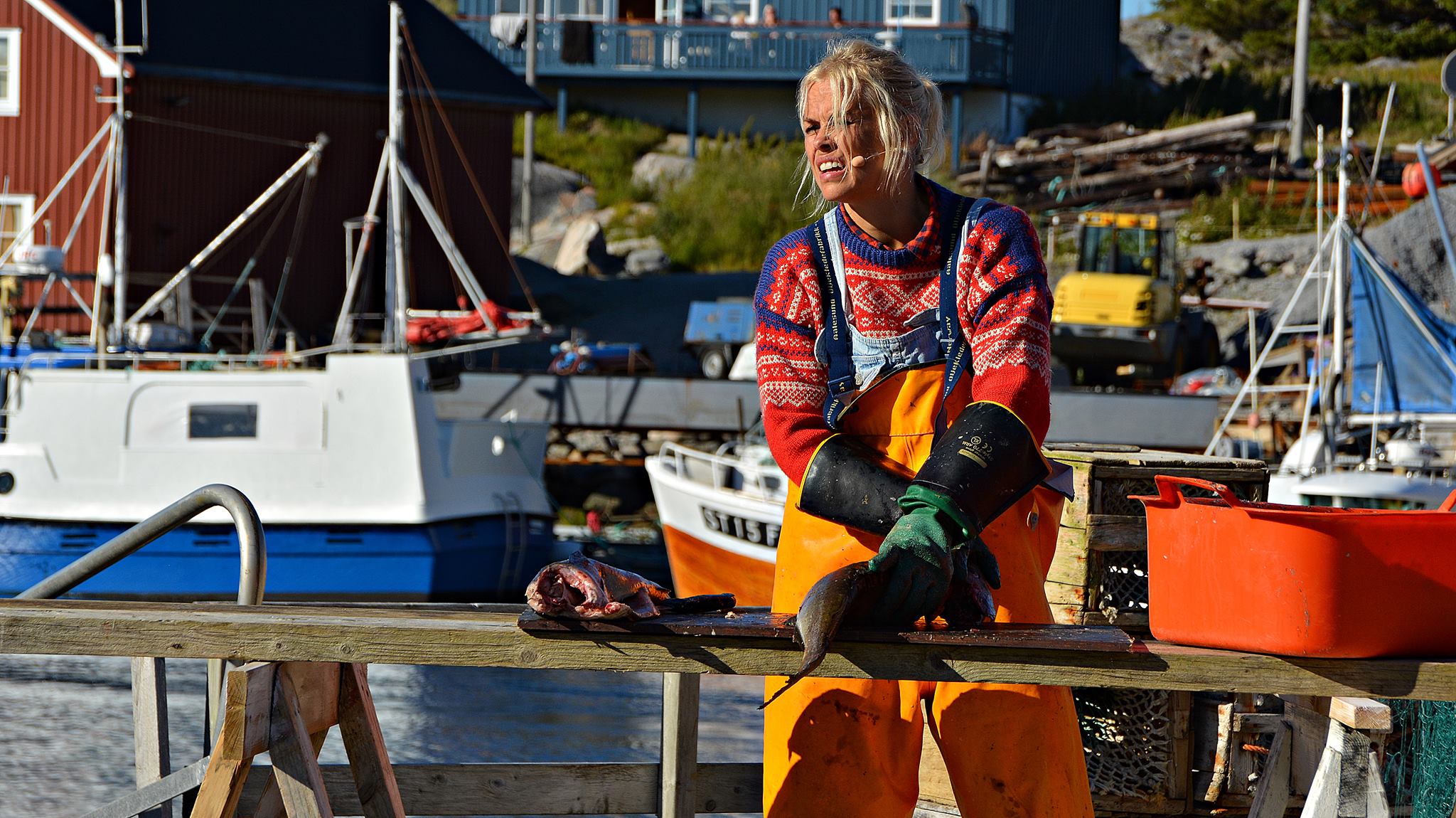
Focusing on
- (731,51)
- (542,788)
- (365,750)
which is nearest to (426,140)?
(731,51)

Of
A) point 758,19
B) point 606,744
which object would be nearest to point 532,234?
point 758,19

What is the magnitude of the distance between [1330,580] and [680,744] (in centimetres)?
163

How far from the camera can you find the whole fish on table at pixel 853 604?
2277 mm

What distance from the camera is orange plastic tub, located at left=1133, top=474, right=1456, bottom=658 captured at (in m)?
2.24

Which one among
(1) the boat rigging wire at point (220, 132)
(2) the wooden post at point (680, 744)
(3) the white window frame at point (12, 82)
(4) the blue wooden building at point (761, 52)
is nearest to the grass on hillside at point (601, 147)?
(4) the blue wooden building at point (761, 52)

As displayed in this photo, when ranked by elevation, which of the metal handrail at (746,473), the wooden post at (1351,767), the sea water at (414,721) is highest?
the wooden post at (1351,767)

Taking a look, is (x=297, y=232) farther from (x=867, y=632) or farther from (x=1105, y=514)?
(x=867, y=632)

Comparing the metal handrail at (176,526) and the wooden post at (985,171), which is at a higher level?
the wooden post at (985,171)

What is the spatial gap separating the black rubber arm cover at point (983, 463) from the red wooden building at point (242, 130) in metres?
16.6

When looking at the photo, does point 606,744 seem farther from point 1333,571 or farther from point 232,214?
point 232,214

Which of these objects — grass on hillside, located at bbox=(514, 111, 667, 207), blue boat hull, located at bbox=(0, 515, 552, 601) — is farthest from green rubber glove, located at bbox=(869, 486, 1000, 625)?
grass on hillside, located at bbox=(514, 111, 667, 207)

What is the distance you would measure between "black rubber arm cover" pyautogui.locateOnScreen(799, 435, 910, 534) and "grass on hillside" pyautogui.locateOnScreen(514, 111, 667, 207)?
27.8 m

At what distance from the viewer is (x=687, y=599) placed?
2588mm

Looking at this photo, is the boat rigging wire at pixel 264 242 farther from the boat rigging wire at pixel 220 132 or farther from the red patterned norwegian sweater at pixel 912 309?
the red patterned norwegian sweater at pixel 912 309
